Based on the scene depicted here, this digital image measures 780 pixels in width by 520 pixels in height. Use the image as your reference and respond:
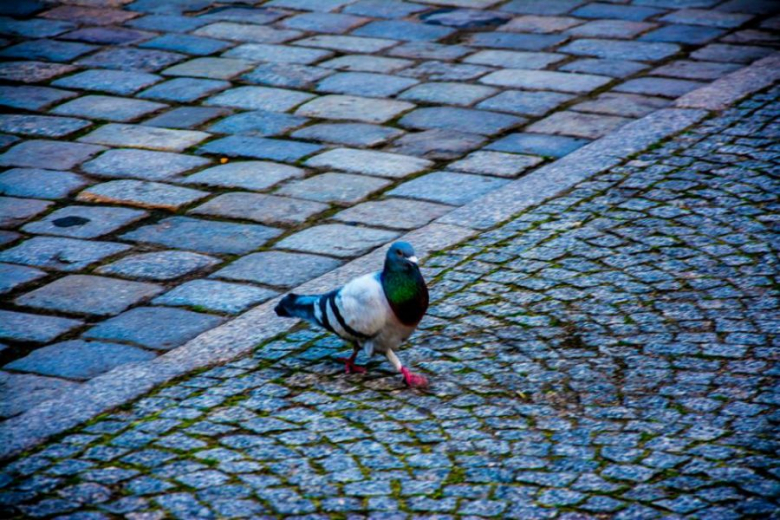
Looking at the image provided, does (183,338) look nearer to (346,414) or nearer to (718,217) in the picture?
(346,414)

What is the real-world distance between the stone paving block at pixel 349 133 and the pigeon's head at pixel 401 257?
2.33m

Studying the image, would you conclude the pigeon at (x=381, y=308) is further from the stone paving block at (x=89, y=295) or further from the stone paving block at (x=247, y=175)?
the stone paving block at (x=247, y=175)

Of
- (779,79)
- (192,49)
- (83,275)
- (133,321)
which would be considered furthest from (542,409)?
(192,49)

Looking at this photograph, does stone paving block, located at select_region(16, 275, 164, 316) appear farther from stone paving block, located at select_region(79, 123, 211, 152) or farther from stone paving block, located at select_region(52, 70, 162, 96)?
stone paving block, located at select_region(52, 70, 162, 96)

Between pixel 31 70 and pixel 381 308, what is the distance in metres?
4.41

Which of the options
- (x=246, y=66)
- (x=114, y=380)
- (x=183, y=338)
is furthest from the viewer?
(x=246, y=66)

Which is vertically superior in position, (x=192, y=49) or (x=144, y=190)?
(x=192, y=49)

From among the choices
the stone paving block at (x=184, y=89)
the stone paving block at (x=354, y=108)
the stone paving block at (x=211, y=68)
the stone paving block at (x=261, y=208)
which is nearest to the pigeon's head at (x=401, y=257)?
the stone paving block at (x=261, y=208)

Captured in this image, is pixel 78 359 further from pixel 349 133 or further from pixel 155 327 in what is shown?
pixel 349 133

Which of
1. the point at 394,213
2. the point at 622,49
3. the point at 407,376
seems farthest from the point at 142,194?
the point at 622,49

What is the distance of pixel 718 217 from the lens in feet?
15.6

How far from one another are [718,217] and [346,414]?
7.35ft

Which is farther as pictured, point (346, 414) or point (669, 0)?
point (669, 0)

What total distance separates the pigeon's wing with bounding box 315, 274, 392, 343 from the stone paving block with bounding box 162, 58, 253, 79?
3.52 metres
